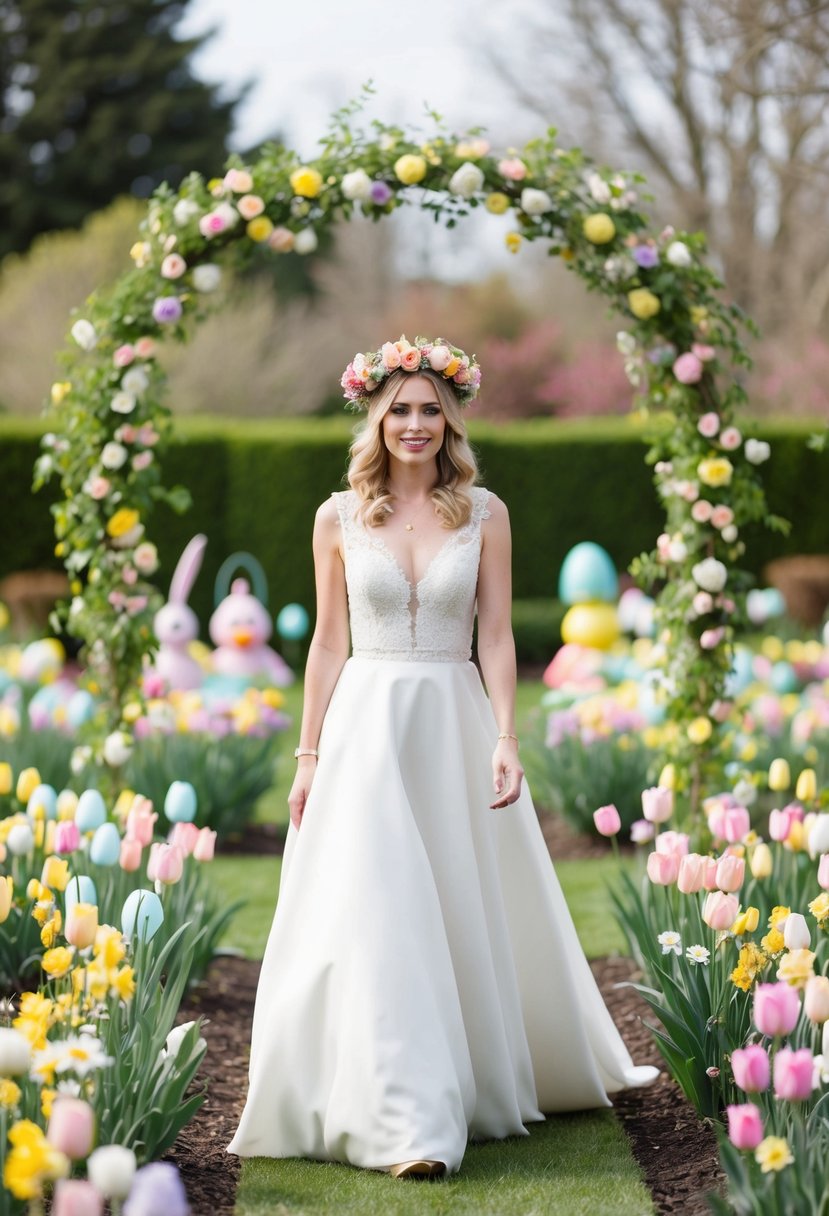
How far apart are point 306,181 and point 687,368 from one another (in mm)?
1483

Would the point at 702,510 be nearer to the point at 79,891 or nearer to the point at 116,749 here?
the point at 116,749

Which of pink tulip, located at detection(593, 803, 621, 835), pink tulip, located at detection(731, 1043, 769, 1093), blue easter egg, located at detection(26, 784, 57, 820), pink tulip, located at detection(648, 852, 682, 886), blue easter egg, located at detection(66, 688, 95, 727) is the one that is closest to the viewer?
pink tulip, located at detection(731, 1043, 769, 1093)

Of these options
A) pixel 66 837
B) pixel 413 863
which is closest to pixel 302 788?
pixel 413 863

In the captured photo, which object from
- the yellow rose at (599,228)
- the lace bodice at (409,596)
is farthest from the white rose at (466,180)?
the lace bodice at (409,596)

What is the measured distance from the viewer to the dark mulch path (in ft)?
9.86

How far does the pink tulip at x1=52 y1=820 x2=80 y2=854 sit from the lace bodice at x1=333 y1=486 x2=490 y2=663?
81cm

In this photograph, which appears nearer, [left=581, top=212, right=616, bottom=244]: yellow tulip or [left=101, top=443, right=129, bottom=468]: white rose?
[left=581, top=212, right=616, bottom=244]: yellow tulip

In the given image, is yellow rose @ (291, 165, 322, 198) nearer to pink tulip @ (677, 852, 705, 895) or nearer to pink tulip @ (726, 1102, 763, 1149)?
pink tulip @ (677, 852, 705, 895)

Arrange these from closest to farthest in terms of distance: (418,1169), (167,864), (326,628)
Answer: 1. (418,1169)
2. (167,864)
3. (326,628)

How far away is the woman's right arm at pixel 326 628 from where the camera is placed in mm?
3436

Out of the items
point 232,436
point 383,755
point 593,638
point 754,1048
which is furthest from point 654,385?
point 232,436

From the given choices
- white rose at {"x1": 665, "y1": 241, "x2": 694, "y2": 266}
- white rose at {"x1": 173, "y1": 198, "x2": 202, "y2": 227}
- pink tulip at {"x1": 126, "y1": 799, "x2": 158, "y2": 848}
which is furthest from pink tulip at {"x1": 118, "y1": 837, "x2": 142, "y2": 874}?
white rose at {"x1": 665, "y1": 241, "x2": 694, "y2": 266}

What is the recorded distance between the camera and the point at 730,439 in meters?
5.20

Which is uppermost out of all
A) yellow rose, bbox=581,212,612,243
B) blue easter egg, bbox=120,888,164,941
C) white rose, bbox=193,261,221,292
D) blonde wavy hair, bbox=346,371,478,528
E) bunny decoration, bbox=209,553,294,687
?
yellow rose, bbox=581,212,612,243
